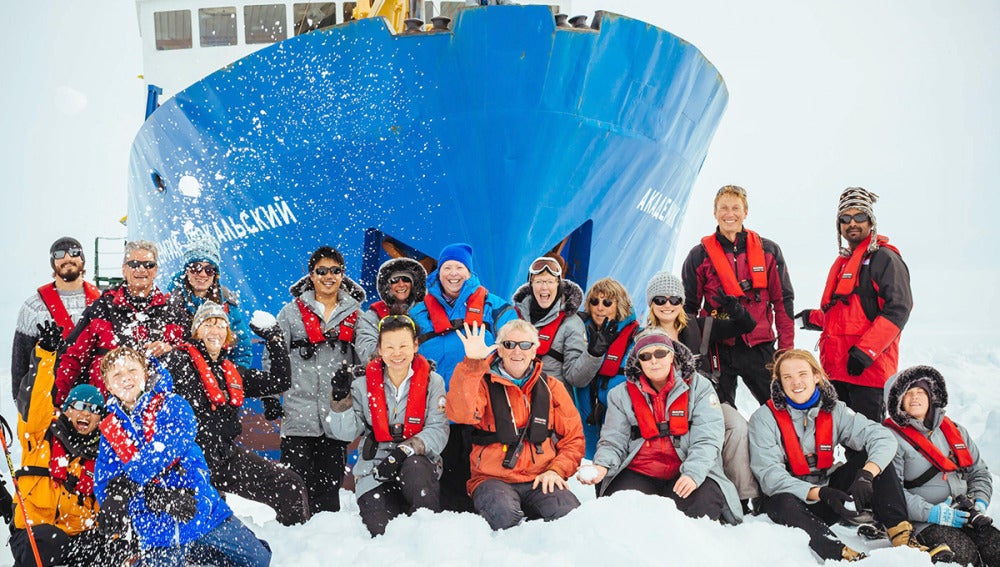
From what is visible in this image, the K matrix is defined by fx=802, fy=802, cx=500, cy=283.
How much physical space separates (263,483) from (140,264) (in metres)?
Answer: 1.22

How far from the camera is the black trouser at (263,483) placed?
11.8ft

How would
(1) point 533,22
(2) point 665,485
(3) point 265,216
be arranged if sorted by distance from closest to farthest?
(2) point 665,485 → (1) point 533,22 → (3) point 265,216

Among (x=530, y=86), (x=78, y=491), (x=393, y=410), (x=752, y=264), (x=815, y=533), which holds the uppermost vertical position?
(x=530, y=86)

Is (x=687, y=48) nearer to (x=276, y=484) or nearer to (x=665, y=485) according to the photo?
(x=665, y=485)

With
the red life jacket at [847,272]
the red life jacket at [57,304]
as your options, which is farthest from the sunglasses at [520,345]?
the red life jacket at [57,304]

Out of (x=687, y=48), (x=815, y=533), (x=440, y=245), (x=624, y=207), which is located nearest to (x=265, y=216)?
(x=440, y=245)

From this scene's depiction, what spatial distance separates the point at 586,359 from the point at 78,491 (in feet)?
7.75

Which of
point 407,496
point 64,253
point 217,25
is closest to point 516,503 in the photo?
point 407,496

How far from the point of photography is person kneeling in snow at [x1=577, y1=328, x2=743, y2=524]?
A: 3529mm

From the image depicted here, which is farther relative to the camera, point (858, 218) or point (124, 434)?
point (858, 218)

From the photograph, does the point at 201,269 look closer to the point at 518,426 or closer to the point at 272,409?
the point at 272,409

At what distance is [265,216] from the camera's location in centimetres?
586

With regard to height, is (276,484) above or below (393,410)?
below

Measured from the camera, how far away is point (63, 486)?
3.27 metres
